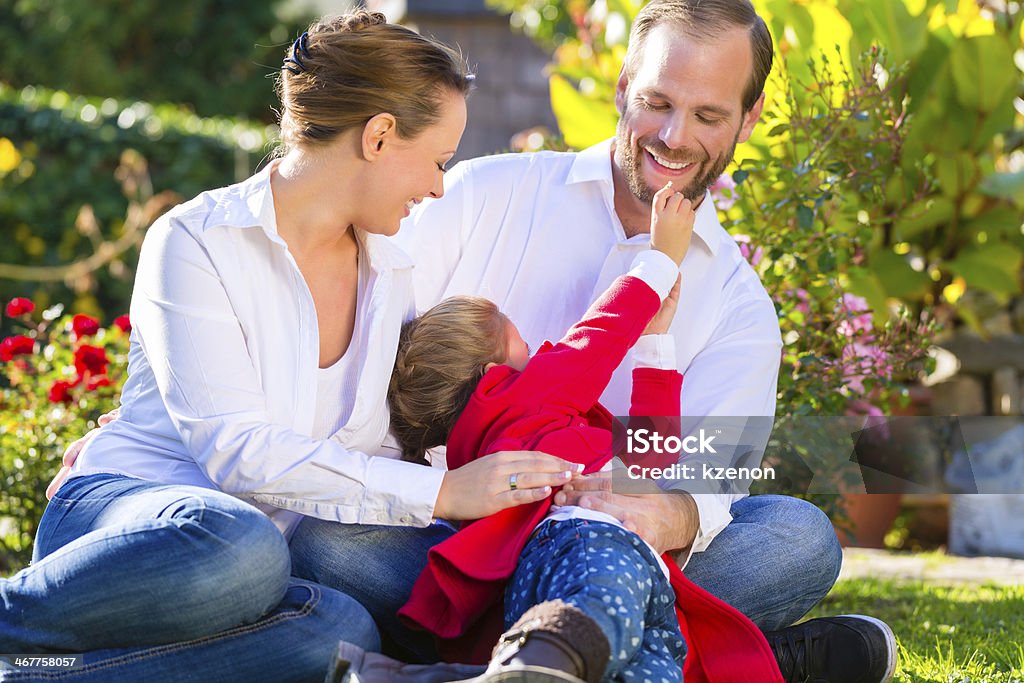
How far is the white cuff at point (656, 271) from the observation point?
2.58m

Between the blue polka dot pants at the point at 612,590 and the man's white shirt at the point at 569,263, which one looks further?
the man's white shirt at the point at 569,263

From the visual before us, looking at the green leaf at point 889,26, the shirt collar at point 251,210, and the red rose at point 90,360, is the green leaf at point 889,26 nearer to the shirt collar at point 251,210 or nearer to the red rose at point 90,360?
the shirt collar at point 251,210

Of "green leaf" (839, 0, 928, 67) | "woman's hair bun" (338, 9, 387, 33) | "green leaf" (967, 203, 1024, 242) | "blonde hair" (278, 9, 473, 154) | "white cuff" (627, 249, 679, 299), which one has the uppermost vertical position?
"woman's hair bun" (338, 9, 387, 33)

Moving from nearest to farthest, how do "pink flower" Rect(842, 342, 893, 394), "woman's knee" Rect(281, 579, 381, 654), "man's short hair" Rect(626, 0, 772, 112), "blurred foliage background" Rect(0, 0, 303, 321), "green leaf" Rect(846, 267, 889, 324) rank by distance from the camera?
"woman's knee" Rect(281, 579, 381, 654), "man's short hair" Rect(626, 0, 772, 112), "pink flower" Rect(842, 342, 893, 394), "green leaf" Rect(846, 267, 889, 324), "blurred foliage background" Rect(0, 0, 303, 321)

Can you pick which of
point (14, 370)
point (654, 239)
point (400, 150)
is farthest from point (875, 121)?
Answer: point (14, 370)

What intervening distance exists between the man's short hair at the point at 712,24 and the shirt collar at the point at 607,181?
0.71 feet

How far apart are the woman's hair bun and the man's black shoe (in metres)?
1.51

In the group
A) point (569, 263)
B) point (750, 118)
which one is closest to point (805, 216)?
point (750, 118)

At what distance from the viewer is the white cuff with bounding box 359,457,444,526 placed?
2283 millimetres

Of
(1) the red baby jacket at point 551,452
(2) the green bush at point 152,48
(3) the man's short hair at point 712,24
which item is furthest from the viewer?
(2) the green bush at point 152,48

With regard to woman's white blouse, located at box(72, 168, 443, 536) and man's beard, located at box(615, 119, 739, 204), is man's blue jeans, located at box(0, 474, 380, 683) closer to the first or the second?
woman's white blouse, located at box(72, 168, 443, 536)

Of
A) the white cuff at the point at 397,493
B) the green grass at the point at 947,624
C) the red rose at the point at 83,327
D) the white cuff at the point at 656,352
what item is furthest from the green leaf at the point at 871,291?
the red rose at the point at 83,327

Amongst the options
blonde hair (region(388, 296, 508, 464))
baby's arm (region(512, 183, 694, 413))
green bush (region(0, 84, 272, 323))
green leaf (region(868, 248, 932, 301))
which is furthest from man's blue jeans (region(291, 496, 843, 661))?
green bush (region(0, 84, 272, 323))

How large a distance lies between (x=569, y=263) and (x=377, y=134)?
741 mm
